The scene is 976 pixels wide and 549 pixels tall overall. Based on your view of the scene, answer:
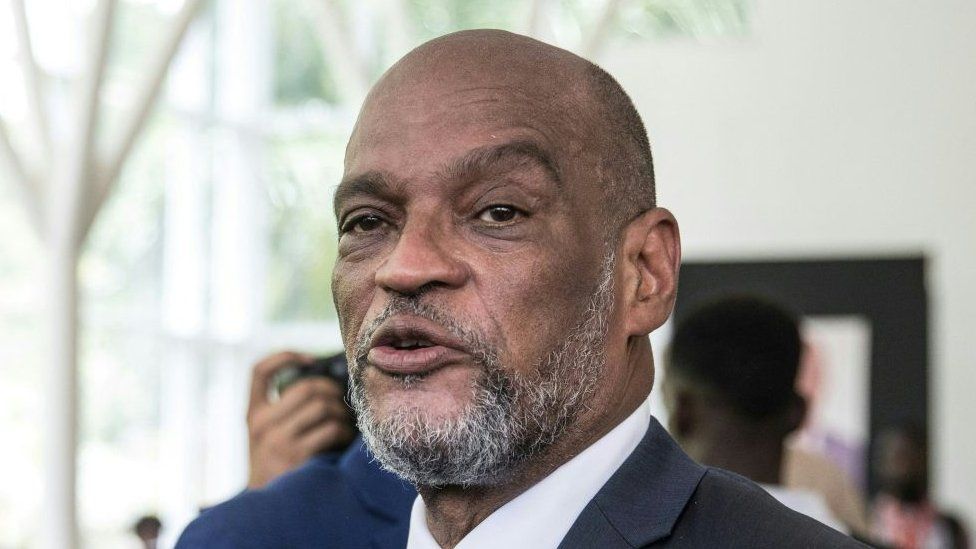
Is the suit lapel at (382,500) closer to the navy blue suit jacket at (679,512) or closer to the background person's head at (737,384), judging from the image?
the navy blue suit jacket at (679,512)

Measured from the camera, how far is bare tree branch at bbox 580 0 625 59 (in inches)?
325

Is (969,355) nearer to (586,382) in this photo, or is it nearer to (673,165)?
(673,165)

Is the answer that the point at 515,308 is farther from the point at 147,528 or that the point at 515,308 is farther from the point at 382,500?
the point at 147,528

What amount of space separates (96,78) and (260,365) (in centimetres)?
342

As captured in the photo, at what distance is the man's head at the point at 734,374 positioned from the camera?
376 cm

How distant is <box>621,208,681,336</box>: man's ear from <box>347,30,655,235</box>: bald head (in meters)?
0.03

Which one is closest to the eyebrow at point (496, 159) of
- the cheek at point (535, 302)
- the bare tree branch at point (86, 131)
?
the cheek at point (535, 302)

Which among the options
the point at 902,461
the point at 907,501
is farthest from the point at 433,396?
the point at 902,461

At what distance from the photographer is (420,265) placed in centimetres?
187

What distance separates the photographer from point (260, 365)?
3.31 meters

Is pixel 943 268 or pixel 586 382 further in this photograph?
pixel 943 268

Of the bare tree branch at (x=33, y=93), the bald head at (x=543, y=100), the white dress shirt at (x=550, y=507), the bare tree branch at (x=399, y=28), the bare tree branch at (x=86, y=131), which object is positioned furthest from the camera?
the bare tree branch at (x=399, y=28)

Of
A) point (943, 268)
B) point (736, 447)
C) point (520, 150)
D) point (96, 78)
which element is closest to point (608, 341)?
point (520, 150)

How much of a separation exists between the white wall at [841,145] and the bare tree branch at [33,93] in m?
6.50
